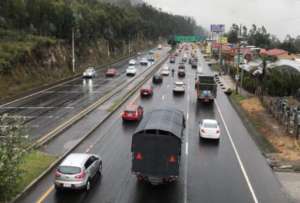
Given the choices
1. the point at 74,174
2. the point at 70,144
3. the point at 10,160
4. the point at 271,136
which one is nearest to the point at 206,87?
the point at 271,136

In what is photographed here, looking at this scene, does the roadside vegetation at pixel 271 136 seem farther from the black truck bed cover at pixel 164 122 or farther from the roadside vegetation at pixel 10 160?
the roadside vegetation at pixel 10 160

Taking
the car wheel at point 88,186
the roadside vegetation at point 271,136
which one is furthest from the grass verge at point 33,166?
the roadside vegetation at point 271,136

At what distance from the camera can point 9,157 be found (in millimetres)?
16672

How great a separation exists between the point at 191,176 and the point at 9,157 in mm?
10285

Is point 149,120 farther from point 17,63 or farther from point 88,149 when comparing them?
point 17,63

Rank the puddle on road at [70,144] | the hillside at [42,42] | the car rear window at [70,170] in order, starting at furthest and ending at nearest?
the hillside at [42,42], the puddle on road at [70,144], the car rear window at [70,170]

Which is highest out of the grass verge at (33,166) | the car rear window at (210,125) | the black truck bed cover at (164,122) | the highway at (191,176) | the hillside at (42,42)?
the hillside at (42,42)

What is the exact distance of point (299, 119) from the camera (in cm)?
3111

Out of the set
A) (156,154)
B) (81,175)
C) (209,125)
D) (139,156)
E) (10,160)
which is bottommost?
(81,175)

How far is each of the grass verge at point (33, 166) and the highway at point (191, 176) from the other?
1.84 feet

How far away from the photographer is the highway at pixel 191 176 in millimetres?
19531

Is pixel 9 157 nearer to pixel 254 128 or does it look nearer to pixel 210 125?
pixel 210 125

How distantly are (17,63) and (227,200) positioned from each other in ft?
141

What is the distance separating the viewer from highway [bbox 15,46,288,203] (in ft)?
64.1
